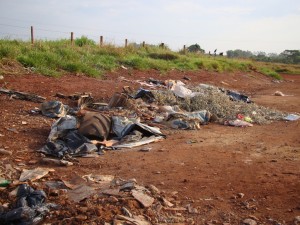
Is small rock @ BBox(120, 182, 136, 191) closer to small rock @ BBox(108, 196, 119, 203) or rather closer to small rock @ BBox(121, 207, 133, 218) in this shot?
small rock @ BBox(108, 196, 119, 203)

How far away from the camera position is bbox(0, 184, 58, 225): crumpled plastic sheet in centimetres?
255

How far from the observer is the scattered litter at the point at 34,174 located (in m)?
3.25

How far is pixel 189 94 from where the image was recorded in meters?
7.42

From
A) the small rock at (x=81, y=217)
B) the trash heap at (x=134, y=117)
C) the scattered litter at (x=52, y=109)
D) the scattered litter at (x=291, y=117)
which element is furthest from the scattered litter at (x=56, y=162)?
the scattered litter at (x=291, y=117)

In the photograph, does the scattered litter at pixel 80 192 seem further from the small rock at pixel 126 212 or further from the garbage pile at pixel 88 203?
the small rock at pixel 126 212

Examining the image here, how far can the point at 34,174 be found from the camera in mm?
3342

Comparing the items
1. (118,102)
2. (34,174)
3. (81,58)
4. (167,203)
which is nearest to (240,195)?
(167,203)

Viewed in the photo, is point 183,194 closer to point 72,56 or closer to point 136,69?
point 72,56

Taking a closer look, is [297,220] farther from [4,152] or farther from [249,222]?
[4,152]

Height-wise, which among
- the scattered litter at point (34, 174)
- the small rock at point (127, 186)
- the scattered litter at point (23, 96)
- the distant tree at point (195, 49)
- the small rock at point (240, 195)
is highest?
the distant tree at point (195, 49)

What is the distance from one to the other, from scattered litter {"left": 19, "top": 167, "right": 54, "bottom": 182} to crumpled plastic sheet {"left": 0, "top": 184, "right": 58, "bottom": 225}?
1.02ft

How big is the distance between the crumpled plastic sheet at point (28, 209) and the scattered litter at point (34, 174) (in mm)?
310

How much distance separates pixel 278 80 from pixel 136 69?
1108 centimetres

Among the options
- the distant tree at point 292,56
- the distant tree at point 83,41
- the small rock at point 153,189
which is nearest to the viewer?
the small rock at point 153,189
